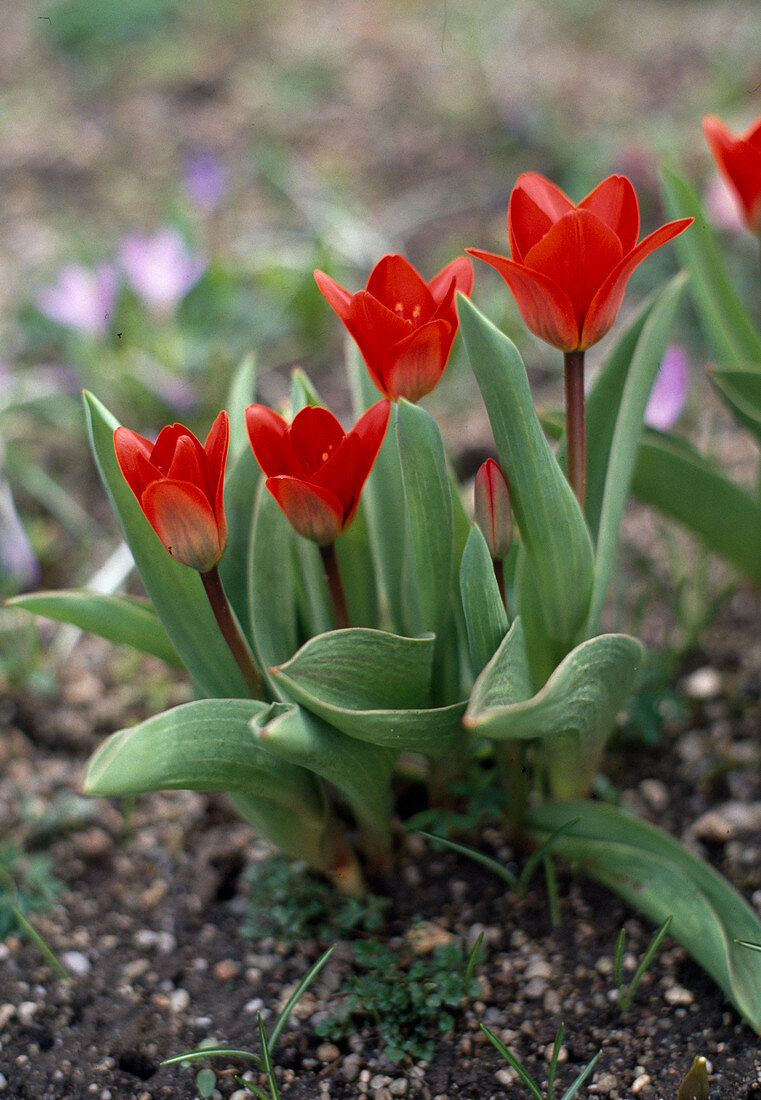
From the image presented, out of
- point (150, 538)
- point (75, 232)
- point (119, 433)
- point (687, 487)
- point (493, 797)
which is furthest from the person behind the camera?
point (75, 232)

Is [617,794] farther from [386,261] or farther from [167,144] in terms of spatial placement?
[167,144]

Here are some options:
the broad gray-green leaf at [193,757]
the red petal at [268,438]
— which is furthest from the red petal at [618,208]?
the broad gray-green leaf at [193,757]

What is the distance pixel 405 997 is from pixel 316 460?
615 mm

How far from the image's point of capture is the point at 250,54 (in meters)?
3.32

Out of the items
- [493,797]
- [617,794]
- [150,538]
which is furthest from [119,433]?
[617,794]

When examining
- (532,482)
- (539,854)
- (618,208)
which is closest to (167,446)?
(532,482)

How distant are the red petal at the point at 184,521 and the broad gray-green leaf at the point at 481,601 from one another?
0.23 metres

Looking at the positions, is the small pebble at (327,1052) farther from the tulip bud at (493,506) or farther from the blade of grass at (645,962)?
the tulip bud at (493,506)

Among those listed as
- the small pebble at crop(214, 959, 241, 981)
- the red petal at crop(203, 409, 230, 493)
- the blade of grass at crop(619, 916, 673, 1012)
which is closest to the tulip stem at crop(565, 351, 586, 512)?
the red petal at crop(203, 409, 230, 493)

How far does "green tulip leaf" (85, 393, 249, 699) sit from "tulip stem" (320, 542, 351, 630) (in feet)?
0.41

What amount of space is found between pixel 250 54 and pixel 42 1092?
3.25 m

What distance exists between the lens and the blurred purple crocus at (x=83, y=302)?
1.99 m

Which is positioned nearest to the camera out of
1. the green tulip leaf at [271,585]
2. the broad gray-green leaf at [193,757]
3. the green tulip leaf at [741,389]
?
the broad gray-green leaf at [193,757]

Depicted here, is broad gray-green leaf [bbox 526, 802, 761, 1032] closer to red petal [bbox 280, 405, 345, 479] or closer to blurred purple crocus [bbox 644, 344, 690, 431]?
red petal [bbox 280, 405, 345, 479]
